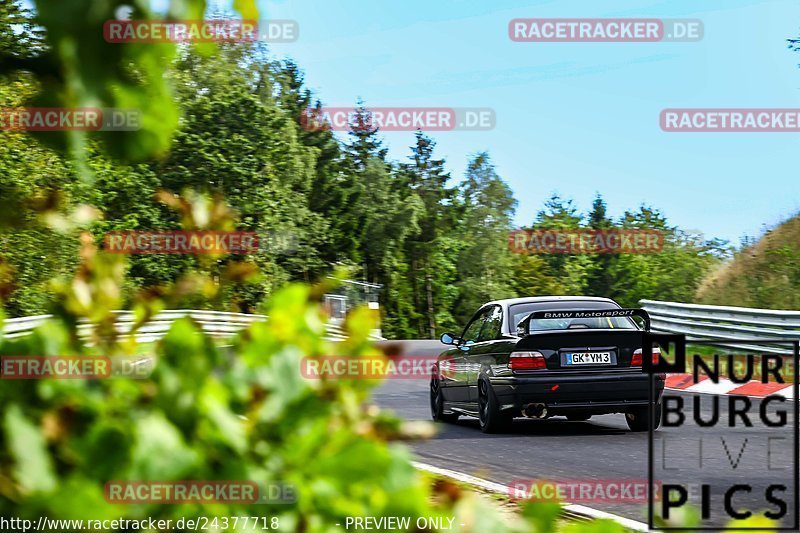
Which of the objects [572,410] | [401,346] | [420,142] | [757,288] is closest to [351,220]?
[420,142]

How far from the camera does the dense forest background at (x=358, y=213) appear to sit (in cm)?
4784

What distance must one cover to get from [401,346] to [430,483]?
0.21 m

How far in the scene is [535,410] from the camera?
11.7 metres

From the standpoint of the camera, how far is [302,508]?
4.25ft

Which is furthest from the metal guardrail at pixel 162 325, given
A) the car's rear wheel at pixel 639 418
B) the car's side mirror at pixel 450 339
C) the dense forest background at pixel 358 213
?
the dense forest background at pixel 358 213

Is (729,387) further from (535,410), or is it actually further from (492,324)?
(535,410)

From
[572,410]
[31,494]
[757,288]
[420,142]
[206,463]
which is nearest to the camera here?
[31,494]

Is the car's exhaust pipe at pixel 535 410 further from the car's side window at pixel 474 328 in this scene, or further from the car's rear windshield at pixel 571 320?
the car's side window at pixel 474 328

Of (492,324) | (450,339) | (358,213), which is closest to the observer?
(492,324)

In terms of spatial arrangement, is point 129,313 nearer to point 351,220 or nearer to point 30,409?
point 30,409

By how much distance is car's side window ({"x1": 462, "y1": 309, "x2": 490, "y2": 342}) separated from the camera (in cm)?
1345

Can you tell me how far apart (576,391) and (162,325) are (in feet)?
34.0

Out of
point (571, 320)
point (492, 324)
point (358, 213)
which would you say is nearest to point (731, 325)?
point (492, 324)

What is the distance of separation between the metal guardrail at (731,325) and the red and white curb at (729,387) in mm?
755
